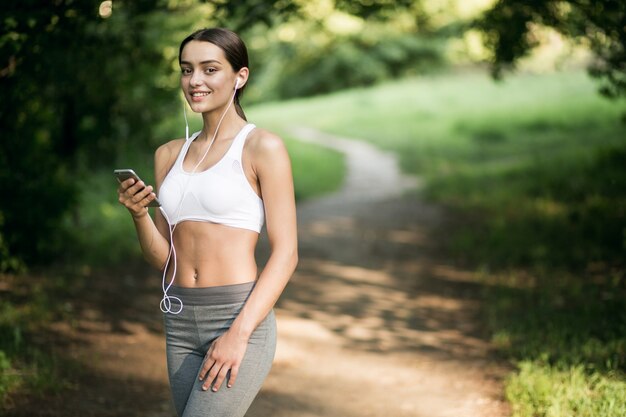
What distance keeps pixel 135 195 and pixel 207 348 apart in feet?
2.03

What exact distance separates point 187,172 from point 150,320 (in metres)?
4.64

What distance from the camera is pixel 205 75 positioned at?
2.74 m

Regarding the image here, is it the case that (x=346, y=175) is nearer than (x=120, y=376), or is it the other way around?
(x=120, y=376)

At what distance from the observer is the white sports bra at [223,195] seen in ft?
8.70

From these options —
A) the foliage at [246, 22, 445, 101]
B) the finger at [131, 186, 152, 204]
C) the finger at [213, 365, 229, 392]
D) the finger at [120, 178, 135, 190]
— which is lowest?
the finger at [213, 365, 229, 392]

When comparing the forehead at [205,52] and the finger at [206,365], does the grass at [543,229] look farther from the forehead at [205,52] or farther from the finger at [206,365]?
the forehead at [205,52]

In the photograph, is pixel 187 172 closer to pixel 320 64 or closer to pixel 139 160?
pixel 139 160

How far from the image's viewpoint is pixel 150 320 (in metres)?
7.13

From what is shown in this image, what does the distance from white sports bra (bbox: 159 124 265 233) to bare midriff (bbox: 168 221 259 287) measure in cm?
3

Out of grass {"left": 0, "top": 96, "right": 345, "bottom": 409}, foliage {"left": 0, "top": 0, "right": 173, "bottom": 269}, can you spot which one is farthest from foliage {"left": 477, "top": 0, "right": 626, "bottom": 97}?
grass {"left": 0, "top": 96, "right": 345, "bottom": 409}

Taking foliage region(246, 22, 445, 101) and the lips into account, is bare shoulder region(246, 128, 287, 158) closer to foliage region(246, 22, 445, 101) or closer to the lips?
the lips

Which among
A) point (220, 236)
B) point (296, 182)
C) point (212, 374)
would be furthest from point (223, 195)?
point (296, 182)

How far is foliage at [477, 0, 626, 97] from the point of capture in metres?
6.88

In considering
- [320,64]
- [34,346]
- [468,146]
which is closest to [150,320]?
[34,346]
